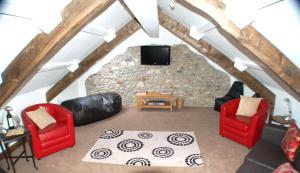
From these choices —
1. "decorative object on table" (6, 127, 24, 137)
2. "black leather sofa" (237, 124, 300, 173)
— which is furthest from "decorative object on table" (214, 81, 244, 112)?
"decorative object on table" (6, 127, 24, 137)

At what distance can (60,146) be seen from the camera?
11.5 feet

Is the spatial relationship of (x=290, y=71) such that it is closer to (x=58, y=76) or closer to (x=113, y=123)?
(x=113, y=123)

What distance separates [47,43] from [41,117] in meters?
1.75

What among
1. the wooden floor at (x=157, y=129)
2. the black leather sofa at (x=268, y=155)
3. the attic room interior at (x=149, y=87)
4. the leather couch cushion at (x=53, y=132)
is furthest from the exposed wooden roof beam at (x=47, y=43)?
the black leather sofa at (x=268, y=155)

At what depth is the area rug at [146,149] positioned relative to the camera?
3250mm

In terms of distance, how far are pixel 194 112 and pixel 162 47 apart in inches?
81.7

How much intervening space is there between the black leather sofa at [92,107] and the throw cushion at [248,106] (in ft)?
10.2

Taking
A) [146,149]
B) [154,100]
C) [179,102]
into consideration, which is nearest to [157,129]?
[146,149]

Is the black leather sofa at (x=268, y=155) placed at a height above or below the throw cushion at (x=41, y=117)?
below

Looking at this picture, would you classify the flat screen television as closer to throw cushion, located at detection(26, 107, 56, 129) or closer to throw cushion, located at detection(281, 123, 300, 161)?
throw cushion, located at detection(26, 107, 56, 129)

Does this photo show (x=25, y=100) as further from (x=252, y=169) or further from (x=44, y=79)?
(x=252, y=169)

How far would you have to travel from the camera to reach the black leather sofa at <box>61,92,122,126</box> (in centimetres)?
453

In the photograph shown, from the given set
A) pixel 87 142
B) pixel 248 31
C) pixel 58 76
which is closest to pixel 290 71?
pixel 248 31

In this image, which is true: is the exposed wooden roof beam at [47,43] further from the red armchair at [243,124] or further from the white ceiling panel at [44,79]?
the red armchair at [243,124]
